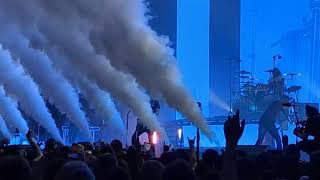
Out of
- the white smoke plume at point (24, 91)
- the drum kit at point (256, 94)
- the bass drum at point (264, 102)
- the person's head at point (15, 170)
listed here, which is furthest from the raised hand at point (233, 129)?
the white smoke plume at point (24, 91)

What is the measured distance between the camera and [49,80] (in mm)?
23156

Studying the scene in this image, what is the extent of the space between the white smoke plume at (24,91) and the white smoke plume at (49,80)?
38 cm

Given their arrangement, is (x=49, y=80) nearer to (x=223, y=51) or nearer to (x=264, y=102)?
(x=223, y=51)

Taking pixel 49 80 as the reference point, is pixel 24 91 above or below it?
below

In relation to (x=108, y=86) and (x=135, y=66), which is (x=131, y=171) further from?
(x=108, y=86)

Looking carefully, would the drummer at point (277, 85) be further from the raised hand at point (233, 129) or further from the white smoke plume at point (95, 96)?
the raised hand at point (233, 129)

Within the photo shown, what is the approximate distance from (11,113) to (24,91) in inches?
43.2

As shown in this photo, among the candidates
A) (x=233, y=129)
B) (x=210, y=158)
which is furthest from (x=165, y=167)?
(x=210, y=158)

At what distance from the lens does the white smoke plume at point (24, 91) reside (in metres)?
21.7

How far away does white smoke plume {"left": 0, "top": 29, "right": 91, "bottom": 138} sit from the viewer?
2133 cm

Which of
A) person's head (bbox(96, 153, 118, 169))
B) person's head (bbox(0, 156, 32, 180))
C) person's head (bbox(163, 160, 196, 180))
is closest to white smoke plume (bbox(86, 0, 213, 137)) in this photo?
person's head (bbox(96, 153, 118, 169))

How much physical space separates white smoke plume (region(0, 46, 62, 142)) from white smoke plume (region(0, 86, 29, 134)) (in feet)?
1.36

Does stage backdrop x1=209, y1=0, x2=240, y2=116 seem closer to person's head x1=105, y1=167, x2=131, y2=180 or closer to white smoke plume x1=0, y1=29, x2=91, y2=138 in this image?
white smoke plume x1=0, y1=29, x2=91, y2=138

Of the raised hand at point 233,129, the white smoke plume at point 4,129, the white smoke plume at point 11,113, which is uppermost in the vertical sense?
the white smoke plume at point 11,113
